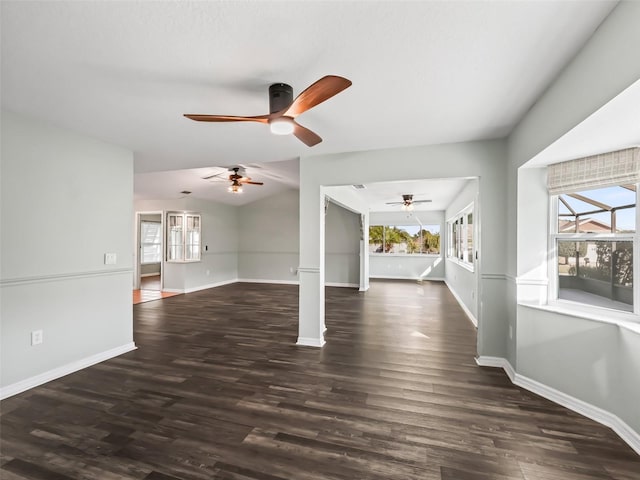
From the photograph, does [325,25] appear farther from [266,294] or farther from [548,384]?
[266,294]

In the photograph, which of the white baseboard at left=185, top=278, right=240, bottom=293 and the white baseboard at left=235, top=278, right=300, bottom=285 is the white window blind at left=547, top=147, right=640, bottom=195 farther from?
the white baseboard at left=185, top=278, right=240, bottom=293

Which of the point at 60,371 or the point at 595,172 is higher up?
the point at 595,172

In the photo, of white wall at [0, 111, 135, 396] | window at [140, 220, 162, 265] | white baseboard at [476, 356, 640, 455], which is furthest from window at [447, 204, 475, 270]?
window at [140, 220, 162, 265]

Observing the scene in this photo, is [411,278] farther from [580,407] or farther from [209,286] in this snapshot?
[580,407]

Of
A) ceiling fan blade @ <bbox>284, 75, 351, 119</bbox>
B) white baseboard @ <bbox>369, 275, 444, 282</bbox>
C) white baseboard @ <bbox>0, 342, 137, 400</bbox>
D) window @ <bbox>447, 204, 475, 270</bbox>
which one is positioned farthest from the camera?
white baseboard @ <bbox>369, 275, 444, 282</bbox>

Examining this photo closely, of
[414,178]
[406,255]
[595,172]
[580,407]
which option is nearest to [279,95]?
[414,178]

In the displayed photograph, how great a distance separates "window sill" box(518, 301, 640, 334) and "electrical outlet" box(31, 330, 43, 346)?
4414mm

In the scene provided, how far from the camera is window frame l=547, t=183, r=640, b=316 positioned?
6.77 ft

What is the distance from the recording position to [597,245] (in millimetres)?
2371

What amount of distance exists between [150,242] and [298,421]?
10.1 meters

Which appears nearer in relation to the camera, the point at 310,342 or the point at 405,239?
the point at 310,342

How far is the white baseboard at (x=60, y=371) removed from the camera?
244cm

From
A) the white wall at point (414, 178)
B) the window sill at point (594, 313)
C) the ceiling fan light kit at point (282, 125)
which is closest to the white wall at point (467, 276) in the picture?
the white wall at point (414, 178)

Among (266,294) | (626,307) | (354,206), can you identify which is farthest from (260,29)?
(266,294)
